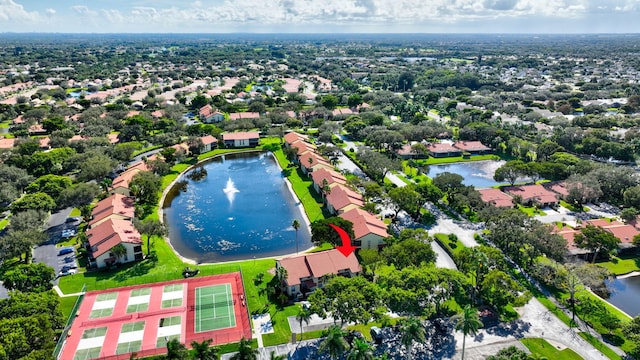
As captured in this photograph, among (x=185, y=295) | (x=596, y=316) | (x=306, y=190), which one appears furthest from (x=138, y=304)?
(x=596, y=316)

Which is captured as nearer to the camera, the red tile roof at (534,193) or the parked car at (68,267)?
the parked car at (68,267)

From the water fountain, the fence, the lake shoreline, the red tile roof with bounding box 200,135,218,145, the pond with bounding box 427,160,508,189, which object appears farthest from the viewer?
the red tile roof with bounding box 200,135,218,145

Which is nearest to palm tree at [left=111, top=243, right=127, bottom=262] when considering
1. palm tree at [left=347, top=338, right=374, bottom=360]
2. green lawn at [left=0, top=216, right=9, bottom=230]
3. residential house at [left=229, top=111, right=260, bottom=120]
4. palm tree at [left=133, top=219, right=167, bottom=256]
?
palm tree at [left=133, top=219, right=167, bottom=256]

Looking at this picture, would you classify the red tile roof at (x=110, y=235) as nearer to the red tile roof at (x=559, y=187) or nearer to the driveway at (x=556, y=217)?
the driveway at (x=556, y=217)

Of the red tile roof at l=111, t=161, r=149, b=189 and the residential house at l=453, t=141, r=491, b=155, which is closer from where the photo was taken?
the red tile roof at l=111, t=161, r=149, b=189

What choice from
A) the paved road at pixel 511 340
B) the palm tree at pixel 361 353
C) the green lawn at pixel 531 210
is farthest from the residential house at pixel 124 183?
the green lawn at pixel 531 210

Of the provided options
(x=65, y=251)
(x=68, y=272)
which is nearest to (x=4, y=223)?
(x=65, y=251)

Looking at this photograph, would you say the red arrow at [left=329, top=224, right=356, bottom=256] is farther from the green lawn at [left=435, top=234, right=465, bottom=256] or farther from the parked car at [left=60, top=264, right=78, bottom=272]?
the parked car at [left=60, top=264, right=78, bottom=272]
